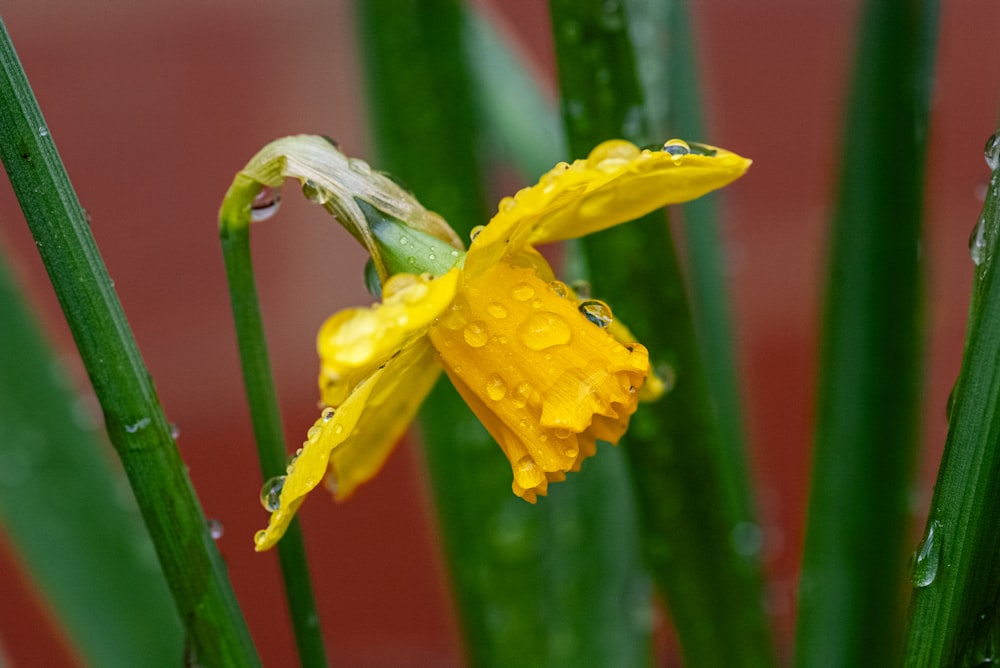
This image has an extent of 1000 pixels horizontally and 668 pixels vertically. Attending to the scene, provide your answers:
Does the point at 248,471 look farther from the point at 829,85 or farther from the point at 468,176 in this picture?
the point at 829,85

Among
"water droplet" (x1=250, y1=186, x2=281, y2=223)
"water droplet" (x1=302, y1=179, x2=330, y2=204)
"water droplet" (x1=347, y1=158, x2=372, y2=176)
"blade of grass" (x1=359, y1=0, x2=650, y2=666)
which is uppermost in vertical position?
"water droplet" (x1=347, y1=158, x2=372, y2=176)

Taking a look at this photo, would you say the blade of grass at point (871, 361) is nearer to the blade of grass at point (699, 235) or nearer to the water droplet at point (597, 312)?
the blade of grass at point (699, 235)

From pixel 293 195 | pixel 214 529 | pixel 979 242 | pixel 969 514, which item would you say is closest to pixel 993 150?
pixel 979 242

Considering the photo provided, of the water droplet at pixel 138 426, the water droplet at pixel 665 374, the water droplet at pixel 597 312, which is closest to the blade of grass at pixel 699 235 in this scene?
the water droplet at pixel 665 374

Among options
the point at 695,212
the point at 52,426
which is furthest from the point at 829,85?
the point at 52,426

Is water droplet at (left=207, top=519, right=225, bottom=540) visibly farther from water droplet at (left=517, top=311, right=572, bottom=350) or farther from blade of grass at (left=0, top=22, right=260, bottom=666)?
water droplet at (left=517, top=311, right=572, bottom=350)

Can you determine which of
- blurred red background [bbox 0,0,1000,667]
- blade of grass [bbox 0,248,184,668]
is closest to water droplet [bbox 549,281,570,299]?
blade of grass [bbox 0,248,184,668]
